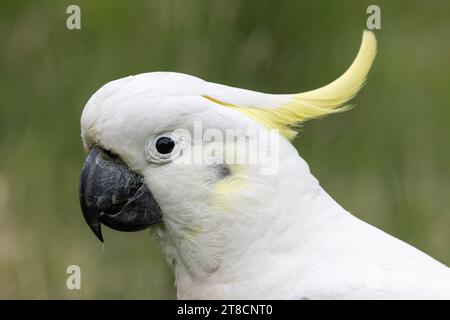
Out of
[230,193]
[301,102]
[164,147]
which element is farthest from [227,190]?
[301,102]

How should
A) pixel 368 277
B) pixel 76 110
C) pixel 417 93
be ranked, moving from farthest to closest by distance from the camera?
pixel 417 93, pixel 76 110, pixel 368 277

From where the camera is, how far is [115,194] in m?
1.88

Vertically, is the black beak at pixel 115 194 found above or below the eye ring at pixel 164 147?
below

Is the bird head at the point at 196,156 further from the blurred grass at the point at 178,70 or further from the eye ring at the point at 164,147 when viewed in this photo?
the blurred grass at the point at 178,70

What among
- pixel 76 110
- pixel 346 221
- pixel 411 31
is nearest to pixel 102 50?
pixel 76 110

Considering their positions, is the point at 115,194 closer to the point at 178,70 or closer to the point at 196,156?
the point at 196,156

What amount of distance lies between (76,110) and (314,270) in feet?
4.78

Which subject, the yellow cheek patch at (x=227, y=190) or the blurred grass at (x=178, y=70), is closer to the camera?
the yellow cheek patch at (x=227, y=190)

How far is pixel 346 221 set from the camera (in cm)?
189

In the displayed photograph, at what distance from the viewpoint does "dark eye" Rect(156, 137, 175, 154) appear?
5.98 feet

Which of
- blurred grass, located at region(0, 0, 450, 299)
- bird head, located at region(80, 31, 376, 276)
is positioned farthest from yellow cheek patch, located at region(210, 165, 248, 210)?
blurred grass, located at region(0, 0, 450, 299)

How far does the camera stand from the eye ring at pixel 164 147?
1822 mm

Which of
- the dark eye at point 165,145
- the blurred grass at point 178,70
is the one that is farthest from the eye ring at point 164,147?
the blurred grass at point 178,70
